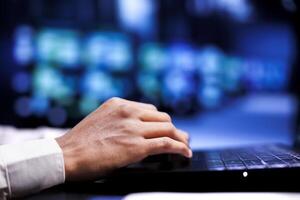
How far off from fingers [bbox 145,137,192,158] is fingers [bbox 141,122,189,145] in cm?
2

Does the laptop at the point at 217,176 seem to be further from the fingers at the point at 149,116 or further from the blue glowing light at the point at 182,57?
the blue glowing light at the point at 182,57

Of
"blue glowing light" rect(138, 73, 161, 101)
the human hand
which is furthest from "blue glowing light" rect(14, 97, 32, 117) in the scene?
the human hand

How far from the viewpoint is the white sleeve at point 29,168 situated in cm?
52

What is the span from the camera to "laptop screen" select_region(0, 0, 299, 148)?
1.76m

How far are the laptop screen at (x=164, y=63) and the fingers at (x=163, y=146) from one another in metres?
1.14

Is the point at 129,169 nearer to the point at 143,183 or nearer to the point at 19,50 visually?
the point at 143,183

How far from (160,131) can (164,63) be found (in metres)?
1.21

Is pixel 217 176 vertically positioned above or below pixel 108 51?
below

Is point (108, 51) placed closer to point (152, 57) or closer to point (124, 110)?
point (152, 57)

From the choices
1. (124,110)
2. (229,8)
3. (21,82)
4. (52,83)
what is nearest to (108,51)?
(52,83)

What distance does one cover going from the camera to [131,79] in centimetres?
180

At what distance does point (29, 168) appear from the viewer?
0.53m

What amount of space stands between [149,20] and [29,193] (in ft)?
4.46

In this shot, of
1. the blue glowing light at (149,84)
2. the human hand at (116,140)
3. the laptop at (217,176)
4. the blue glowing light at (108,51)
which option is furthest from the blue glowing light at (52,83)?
the laptop at (217,176)
